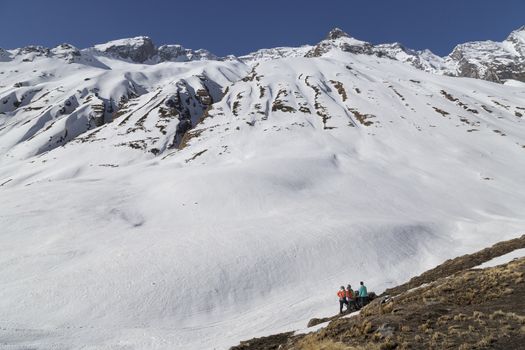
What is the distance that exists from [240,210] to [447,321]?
124ft

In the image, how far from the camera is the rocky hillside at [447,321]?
12.6 metres

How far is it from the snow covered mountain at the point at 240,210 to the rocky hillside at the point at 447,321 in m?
8.48

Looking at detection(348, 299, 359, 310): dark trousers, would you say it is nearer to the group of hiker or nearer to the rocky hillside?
the group of hiker

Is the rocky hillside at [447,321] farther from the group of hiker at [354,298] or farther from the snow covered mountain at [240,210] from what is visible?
the snow covered mountain at [240,210]

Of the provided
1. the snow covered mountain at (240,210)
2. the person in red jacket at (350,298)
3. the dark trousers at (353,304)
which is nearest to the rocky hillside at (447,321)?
the person in red jacket at (350,298)

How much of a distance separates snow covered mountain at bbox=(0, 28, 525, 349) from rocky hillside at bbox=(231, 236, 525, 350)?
8.48 m

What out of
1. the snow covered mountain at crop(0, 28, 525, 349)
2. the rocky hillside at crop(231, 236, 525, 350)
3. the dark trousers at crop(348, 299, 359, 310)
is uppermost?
the snow covered mountain at crop(0, 28, 525, 349)

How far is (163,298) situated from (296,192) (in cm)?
3144

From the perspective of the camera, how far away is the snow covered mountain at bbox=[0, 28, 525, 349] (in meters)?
28.5

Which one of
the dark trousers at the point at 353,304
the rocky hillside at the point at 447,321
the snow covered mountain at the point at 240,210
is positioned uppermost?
the snow covered mountain at the point at 240,210

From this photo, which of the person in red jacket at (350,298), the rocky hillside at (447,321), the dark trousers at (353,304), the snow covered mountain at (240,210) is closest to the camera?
the rocky hillside at (447,321)

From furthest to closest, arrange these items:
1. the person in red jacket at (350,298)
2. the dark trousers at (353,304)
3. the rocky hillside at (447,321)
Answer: the dark trousers at (353,304), the person in red jacket at (350,298), the rocky hillside at (447,321)

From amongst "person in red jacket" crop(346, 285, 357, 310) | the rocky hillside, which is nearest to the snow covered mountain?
"person in red jacket" crop(346, 285, 357, 310)

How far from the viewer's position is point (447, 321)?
46.7 ft
